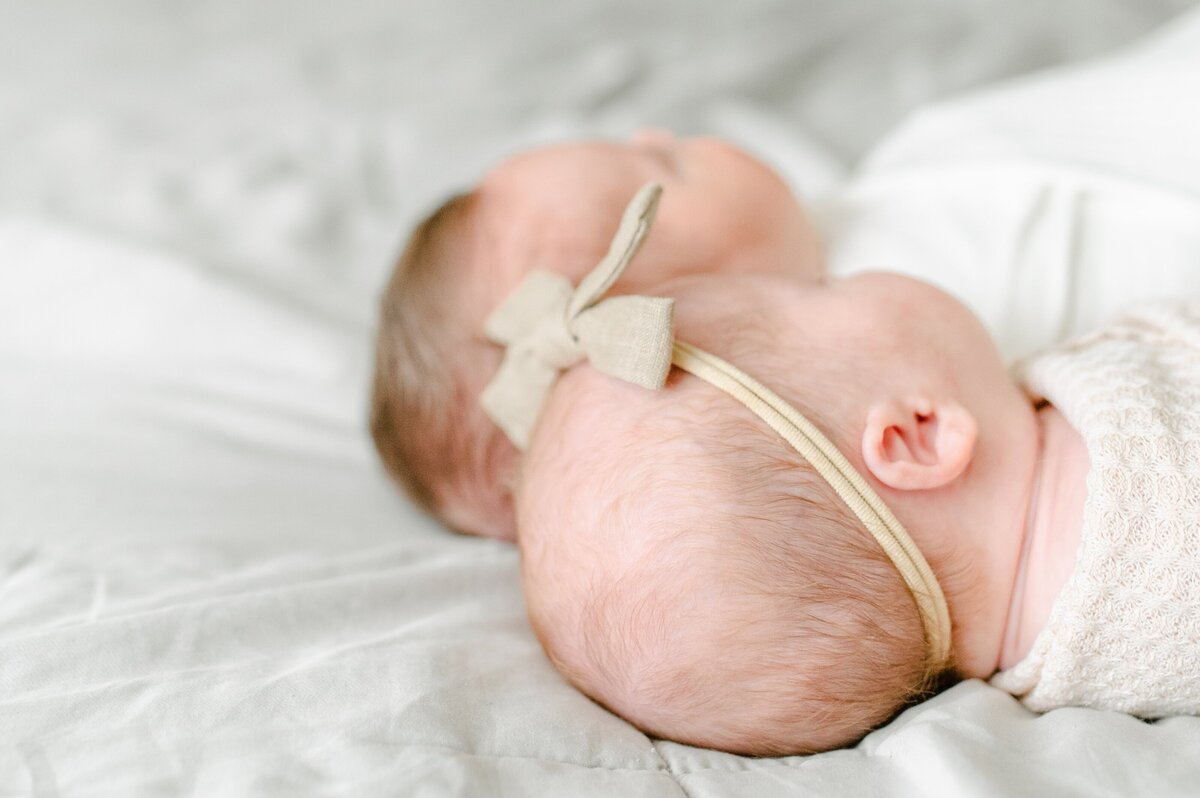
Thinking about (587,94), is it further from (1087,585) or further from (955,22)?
(1087,585)

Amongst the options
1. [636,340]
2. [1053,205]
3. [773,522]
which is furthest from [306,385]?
[1053,205]

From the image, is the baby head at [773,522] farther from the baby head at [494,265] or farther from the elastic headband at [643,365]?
the baby head at [494,265]

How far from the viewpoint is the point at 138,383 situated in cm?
146

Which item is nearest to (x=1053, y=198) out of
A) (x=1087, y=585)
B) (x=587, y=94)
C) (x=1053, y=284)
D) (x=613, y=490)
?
(x=1053, y=284)

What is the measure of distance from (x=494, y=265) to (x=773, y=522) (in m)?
0.51

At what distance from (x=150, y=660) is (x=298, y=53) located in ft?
4.71

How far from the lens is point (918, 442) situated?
89 centimetres

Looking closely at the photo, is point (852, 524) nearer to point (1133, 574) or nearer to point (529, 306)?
point (1133, 574)

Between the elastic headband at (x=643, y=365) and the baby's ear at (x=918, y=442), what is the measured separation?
0.03 meters

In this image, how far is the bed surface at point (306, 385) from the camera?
2.51ft

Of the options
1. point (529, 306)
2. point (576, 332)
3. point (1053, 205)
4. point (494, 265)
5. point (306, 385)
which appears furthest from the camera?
point (306, 385)

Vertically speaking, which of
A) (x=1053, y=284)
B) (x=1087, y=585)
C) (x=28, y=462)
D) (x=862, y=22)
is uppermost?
(x=862, y=22)

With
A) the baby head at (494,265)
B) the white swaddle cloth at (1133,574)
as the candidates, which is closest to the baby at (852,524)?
the white swaddle cloth at (1133,574)

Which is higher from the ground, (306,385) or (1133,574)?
(1133,574)
